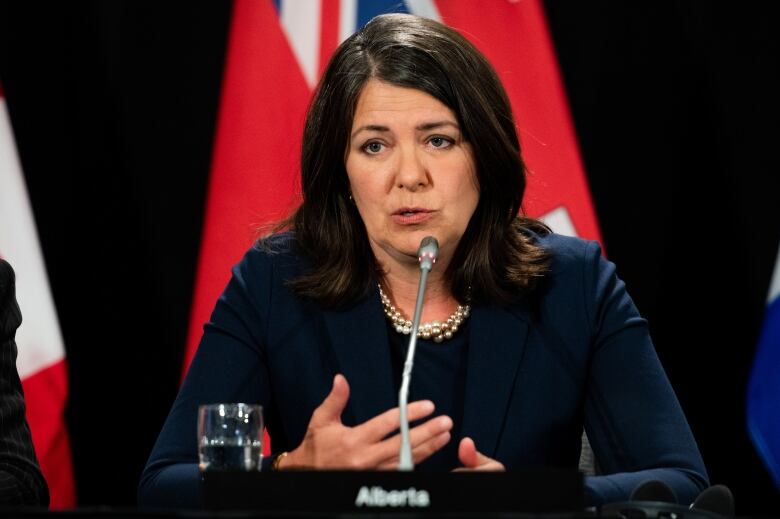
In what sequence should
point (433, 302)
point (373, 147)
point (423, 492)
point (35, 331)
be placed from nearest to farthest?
1. point (423, 492)
2. point (373, 147)
3. point (433, 302)
4. point (35, 331)

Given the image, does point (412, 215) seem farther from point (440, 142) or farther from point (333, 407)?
point (333, 407)

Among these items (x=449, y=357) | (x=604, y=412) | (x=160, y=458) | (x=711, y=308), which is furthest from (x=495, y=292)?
(x=711, y=308)

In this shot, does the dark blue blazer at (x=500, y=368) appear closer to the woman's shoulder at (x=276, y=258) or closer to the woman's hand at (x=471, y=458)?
the woman's shoulder at (x=276, y=258)

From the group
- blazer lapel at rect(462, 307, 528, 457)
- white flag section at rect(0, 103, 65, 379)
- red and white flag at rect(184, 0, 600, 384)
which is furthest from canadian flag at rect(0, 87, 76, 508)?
blazer lapel at rect(462, 307, 528, 457)

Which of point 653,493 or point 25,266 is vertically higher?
point 25,266

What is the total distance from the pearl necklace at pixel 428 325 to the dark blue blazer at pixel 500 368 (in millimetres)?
44

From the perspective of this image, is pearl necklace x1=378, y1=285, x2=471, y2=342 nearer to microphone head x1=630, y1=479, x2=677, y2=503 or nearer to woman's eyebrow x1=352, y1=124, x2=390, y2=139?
woman's eyebrow x1=352, y1=124, x2=390, y2=139

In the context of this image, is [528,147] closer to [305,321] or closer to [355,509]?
→ [305,321]

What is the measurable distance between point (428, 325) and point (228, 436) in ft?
2.44

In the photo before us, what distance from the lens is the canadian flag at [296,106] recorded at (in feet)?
9.98

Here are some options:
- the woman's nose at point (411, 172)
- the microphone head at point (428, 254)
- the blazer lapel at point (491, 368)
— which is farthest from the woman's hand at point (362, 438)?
the woman's nose at point (411, 172)

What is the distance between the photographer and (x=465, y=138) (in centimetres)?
220

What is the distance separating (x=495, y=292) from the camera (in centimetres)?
225

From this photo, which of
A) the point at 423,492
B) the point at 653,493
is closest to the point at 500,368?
the point at 653,493
